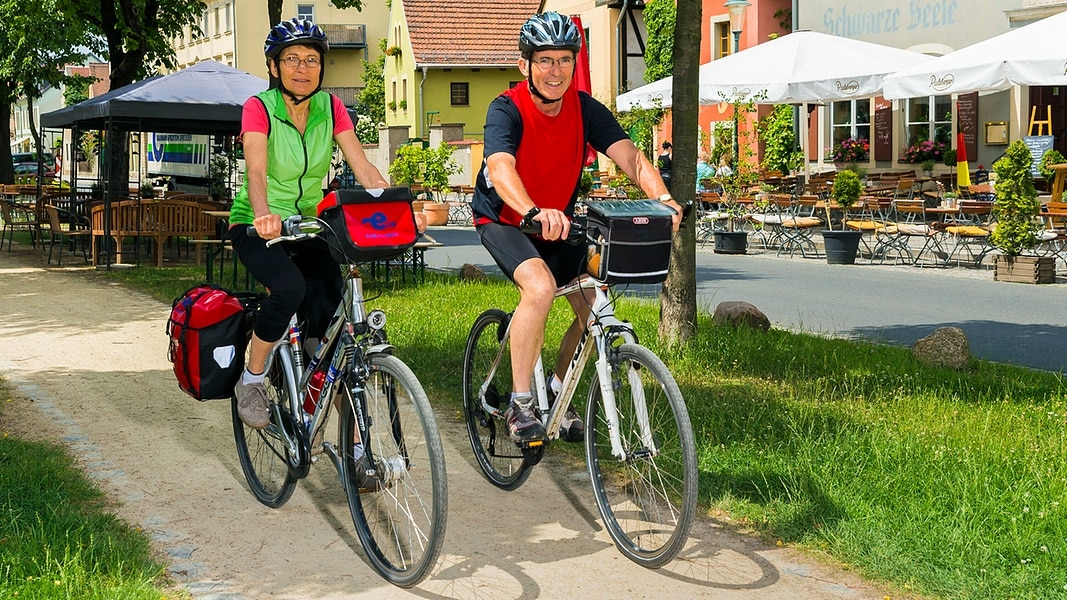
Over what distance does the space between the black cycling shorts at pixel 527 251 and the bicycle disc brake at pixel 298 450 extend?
1.01 meters

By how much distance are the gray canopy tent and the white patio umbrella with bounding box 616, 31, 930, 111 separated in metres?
7.88

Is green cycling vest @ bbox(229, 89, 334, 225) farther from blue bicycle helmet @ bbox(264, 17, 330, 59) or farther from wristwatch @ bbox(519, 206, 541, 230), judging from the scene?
wristwatch @ bbox(519, 206, 541, 230)

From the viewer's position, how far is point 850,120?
3194cm

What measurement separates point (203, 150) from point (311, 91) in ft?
95.5

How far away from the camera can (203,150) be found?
1319 inches

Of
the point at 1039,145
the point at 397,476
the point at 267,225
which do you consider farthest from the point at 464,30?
the point at 397,476

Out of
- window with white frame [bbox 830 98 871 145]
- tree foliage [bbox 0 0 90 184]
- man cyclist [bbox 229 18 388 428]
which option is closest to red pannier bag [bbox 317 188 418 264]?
man cyclist [bbox 229 18 388 428]

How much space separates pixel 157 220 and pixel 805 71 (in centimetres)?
1047

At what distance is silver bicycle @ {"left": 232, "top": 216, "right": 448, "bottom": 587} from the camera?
450cm

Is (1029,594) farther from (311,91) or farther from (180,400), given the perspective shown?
(180,400)

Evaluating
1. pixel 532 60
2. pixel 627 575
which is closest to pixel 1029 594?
pixel 627 575

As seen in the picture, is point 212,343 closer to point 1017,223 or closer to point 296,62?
point 296,62

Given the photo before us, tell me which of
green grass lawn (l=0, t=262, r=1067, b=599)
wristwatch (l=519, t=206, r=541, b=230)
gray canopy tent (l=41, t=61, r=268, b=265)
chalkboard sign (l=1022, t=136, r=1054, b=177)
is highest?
gray canopy tent (l=41, t=61, r=268, b=265)

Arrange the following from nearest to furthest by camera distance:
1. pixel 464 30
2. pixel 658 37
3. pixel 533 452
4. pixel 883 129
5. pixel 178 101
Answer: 1. pixel 533 452
2. pixel 178 101
3. pixel 883 129
4. pixel 658 37
5. pixel 464 30
